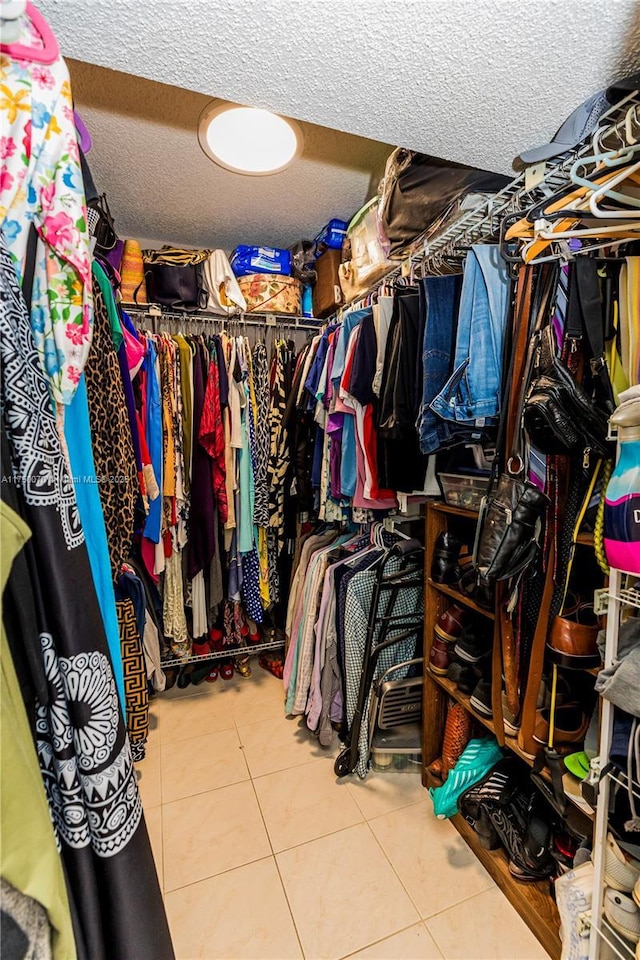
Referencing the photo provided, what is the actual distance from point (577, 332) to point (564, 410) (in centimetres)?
19

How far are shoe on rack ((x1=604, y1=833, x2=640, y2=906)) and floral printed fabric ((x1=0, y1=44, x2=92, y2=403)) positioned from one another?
4.60 feet

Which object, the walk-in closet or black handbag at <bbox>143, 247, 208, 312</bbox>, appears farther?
black handbag at <bbox>143, 247, 208, 312</bbox>

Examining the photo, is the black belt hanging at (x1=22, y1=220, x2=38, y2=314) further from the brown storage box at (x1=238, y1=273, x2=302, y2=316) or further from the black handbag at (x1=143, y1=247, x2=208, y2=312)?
the brown storage box at (x1=238, y1=273, x2=302, y2=316)

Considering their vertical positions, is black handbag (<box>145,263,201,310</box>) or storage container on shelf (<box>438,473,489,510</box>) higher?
black handbag (<box>145,263,201,310</box>)

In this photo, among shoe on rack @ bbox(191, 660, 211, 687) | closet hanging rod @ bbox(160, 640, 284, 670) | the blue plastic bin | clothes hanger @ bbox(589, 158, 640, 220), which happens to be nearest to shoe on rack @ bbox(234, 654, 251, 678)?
closet hanging rod @ bbox(160, 640, 284, 670)

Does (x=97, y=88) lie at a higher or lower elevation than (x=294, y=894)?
higher

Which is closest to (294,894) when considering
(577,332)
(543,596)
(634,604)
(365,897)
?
(365,897)

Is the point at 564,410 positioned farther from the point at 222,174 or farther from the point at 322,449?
the point at 222,174

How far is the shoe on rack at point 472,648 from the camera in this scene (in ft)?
4.52

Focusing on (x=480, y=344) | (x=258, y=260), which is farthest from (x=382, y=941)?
(x=258, y=260)

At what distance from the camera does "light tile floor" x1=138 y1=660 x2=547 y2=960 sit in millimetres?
1139

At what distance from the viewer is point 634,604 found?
2.62 ft

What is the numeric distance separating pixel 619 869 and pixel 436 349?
1316mm

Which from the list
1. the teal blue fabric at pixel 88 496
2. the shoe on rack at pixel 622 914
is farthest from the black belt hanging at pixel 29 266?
the shoe on rack at pixel 622 914
